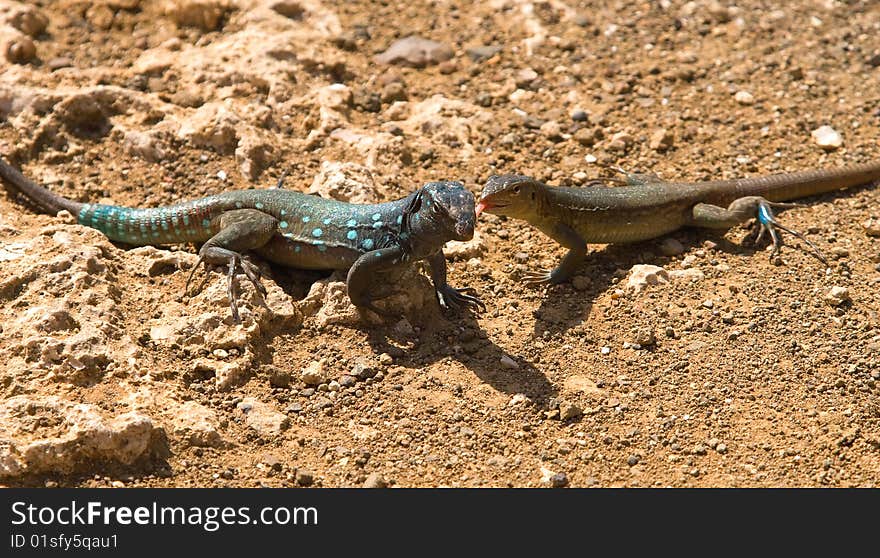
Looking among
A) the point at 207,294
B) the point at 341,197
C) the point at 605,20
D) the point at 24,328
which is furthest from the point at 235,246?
the point at 605,20

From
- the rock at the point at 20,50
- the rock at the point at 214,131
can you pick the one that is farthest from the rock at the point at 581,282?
the rock at the point at 20,50

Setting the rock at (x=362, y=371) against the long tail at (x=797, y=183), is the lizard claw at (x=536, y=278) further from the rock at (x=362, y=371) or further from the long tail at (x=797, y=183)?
the long tail at (x=797, y=183)

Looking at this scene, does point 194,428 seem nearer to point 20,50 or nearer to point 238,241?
point 238,241

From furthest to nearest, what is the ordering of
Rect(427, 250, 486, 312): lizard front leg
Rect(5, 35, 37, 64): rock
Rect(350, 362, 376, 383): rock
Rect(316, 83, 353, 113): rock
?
Rect(5, 35, 37, 64): rock
Rect(316, 83, 353, 113): rock
Rect(427, 250, 486, 312): lizard front leg
Rect(350, 362, 376, 383): rock

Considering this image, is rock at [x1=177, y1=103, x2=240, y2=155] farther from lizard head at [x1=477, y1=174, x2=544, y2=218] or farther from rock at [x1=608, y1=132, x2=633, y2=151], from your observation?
rock at [x1=608, y1=132, x2=633, y2=151]

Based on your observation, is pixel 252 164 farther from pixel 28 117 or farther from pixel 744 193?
pixel 744 193

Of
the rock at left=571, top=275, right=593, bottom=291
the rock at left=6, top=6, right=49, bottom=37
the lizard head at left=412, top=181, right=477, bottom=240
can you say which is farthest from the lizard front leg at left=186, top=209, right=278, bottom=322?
the rock at left=6, top=6, right=49, bottom=37
